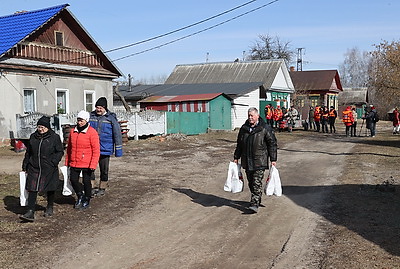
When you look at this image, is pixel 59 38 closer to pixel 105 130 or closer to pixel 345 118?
pixel 105 130

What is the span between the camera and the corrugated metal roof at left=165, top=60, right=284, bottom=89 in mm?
40750

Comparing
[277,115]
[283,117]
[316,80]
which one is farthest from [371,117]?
[316,80]

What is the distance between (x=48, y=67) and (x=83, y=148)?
45.7 ft

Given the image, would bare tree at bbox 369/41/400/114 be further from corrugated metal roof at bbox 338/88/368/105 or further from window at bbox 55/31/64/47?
corrugated metal roof at bbox 338/88/368/105

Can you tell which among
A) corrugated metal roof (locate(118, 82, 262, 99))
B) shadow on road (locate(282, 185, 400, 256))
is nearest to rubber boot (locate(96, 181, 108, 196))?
shadow on road (locate(282, 185, 400, 256))

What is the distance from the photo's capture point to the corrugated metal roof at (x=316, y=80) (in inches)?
2124

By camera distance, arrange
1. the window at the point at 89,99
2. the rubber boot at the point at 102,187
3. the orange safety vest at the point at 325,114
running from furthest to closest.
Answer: the orange safety vest at the point at 325,114
the window at the point at 89,99
the rubber boot at the point at 102,187

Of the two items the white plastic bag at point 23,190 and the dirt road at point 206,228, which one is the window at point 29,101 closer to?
the dirt road at point 206,228

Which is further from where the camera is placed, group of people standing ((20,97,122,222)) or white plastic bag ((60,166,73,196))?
white plastic bag ((60,166,73,196))

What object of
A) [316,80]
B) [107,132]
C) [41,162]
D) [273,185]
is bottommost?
[273,185]

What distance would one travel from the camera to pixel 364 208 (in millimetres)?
7773

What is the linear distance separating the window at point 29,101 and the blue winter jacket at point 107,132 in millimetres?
12418

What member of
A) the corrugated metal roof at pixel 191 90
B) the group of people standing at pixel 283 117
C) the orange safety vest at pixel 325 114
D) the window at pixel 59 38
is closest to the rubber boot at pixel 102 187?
the window at pixel 59 38

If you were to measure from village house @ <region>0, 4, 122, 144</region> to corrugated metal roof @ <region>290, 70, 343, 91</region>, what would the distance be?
3530 centimetres
